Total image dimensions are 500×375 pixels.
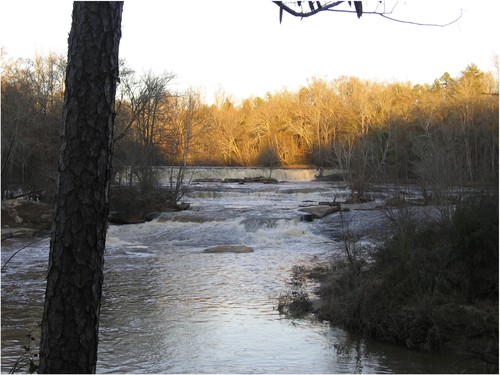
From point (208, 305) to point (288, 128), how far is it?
52.5m

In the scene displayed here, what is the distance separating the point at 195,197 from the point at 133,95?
634 centimetres

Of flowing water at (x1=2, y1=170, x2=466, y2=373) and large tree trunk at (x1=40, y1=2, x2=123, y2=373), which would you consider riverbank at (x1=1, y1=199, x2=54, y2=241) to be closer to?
flowing water at (x1=2, y1=170, x2=466, y2=373)

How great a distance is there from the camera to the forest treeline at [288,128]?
12.2 metres

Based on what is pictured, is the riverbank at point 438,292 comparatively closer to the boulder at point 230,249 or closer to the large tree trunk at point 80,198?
the large tree trunk at point 80,198

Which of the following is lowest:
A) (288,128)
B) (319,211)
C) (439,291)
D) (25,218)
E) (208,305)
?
(208,305)

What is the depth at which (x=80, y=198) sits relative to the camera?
283 centimetres

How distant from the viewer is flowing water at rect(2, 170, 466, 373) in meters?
7.54

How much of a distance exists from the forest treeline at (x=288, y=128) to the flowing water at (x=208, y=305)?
9.07 ft

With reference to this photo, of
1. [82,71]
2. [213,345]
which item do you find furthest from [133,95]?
[82,71]

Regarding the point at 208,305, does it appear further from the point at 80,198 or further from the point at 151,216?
the point at 151,216

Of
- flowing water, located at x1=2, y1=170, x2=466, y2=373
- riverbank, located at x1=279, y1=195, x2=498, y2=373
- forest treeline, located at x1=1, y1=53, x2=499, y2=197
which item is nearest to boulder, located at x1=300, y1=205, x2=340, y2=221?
flowing water, located at x1=2, y1=170, x2=466, y2=373

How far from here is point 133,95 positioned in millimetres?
31609

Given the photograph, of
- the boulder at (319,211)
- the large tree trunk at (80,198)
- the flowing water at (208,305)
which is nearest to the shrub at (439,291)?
the flowing water at (208,305)

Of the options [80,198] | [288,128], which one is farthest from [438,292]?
[288,128]
